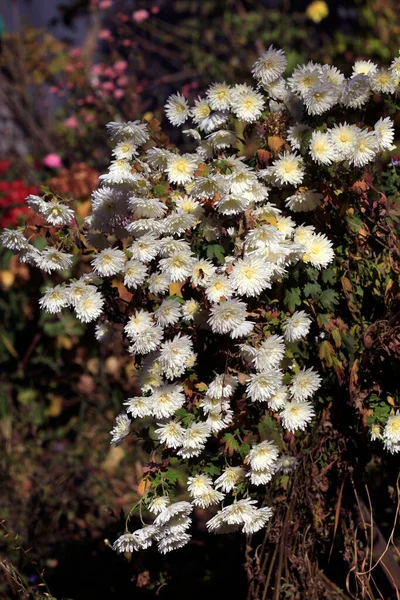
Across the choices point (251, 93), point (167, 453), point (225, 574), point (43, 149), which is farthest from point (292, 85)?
point (43, 149)

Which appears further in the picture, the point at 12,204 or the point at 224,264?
the point at 12,204

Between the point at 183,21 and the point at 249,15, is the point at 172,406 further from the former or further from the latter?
the point at 183,21

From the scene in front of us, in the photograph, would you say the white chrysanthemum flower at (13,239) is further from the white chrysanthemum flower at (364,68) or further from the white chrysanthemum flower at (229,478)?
the white chrysanthemum flower at (364,68)

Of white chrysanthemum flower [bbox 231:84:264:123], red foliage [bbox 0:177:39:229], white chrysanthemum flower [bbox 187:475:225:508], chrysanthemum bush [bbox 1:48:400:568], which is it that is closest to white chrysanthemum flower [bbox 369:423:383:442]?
chrysanthemum bush [bbox 1:48:400:568]

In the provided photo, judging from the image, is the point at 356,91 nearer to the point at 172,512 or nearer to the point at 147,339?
the point at 147,339

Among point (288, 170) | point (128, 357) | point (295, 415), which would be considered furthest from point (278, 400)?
point (128, 357)

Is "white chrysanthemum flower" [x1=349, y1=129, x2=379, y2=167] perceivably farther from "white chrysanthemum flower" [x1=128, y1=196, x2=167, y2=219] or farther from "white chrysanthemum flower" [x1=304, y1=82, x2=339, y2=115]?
"white chrysanthemum flower" [x1=128, y1=196, x2=167, y2=219]
